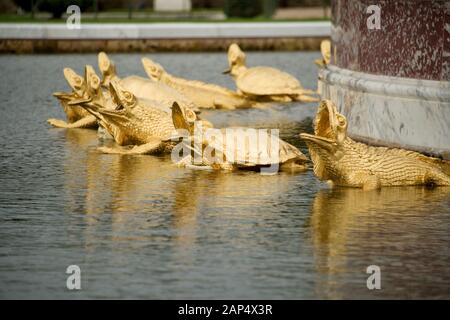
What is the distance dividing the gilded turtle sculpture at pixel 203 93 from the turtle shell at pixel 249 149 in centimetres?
565

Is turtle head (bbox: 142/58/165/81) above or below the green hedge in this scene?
above

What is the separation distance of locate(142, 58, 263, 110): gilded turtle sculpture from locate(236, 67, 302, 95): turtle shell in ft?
1.02

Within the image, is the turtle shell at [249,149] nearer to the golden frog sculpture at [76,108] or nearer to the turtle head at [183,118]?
the turtle head at [183,118]

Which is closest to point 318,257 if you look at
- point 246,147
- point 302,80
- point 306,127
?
point 246,147

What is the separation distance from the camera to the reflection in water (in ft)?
26.9

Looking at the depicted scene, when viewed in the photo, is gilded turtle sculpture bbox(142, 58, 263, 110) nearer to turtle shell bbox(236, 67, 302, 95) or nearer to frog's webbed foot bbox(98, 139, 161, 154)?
turtle shell bbox(236, 67, 302, 95)

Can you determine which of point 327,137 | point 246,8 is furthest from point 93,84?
point 246,8

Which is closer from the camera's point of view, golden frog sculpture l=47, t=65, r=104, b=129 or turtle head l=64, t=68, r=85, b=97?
golden frog sculpture l=47, t=65, r=104, b=129

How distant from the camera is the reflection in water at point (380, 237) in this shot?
8.20 metres

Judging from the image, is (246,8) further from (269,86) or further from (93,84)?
(93,84)

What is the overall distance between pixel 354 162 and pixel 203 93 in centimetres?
694

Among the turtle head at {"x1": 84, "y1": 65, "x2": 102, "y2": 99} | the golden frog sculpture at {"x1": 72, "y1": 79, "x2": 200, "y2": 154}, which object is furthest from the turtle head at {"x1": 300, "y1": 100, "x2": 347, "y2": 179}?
the turtle head at {"x1": 84, "y1": 65, "x2": 102, "y2": 99}

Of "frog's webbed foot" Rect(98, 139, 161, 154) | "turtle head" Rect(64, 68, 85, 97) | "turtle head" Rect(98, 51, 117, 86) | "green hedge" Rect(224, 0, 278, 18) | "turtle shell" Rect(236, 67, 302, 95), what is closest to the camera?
"frog's webbed foot" Rect(98, 139, 161, 154)

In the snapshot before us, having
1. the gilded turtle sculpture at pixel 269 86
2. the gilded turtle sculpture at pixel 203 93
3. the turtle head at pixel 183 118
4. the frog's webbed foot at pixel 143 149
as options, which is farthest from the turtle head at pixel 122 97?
the gilded turtle sculpture at pixel 269 86
